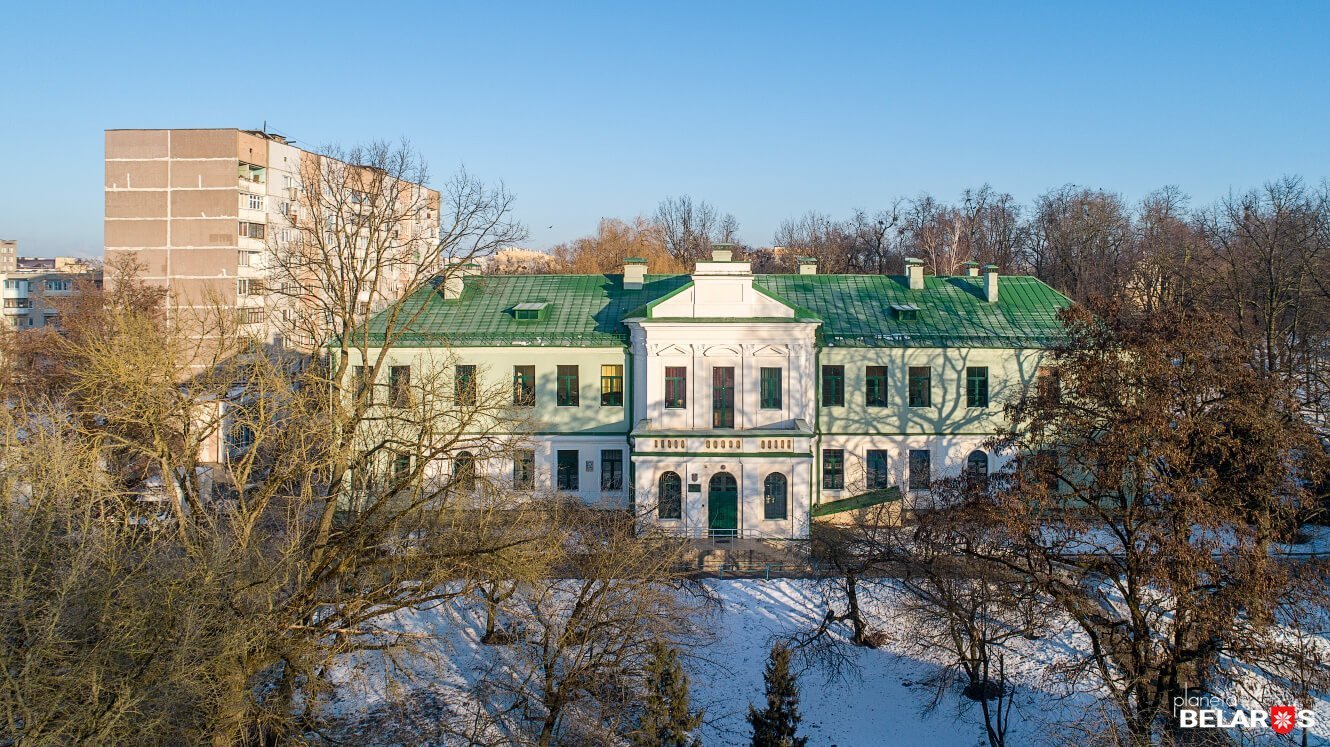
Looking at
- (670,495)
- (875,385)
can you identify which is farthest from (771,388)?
(670,495)

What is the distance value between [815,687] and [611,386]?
40.2 ft

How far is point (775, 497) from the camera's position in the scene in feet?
86.7

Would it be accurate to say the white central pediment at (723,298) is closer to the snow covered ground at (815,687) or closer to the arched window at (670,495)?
the arched window at (670,495)

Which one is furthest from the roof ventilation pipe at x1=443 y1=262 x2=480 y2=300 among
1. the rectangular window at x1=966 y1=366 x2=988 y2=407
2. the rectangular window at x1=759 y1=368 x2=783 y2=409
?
the rectangular window at x1=966 y1=366 x2=988 y2=407

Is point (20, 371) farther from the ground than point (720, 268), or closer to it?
closer to it

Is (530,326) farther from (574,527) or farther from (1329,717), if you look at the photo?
(1329,717)

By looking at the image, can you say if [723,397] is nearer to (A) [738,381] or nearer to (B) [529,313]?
(A) [738,381]

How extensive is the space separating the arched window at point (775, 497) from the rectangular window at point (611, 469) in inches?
180

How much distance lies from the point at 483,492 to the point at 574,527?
2513mm

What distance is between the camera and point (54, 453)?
484 inches

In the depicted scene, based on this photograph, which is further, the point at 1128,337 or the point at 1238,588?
the point at 1128,337

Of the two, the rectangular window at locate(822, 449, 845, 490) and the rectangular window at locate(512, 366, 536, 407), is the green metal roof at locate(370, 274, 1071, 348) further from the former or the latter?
the rectangular window at locate(822, 449, 845, 490)

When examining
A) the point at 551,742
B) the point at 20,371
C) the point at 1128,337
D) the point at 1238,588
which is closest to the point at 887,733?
the point at 551,742

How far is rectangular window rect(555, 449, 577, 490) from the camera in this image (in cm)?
2816
